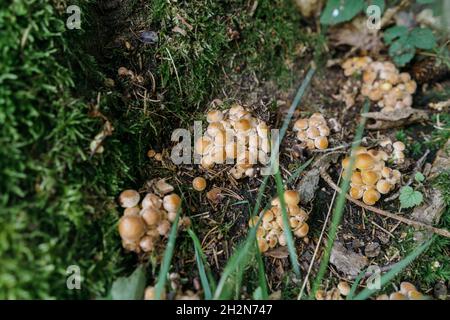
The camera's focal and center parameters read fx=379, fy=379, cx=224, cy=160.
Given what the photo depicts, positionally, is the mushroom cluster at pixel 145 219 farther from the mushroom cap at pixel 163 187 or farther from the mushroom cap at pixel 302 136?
the mushroom cap at pixel 302 136

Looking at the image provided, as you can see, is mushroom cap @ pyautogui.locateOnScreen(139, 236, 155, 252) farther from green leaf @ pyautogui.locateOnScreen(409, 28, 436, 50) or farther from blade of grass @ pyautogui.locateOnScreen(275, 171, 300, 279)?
green leaf @ pyautogui.locateOnScreen(409, 28, 436, 50)

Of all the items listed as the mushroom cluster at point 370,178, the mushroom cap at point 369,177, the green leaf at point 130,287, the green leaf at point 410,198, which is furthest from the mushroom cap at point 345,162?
the green leaf at point 130,287

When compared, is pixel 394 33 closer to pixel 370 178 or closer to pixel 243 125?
pixel 370 178

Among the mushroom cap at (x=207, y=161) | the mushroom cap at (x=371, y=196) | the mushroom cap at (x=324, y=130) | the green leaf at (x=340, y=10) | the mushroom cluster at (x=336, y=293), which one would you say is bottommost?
the mushroom cluster at (x=336, y=293)

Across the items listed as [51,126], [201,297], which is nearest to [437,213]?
[201,297]

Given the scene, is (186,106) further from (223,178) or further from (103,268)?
(103,268)
